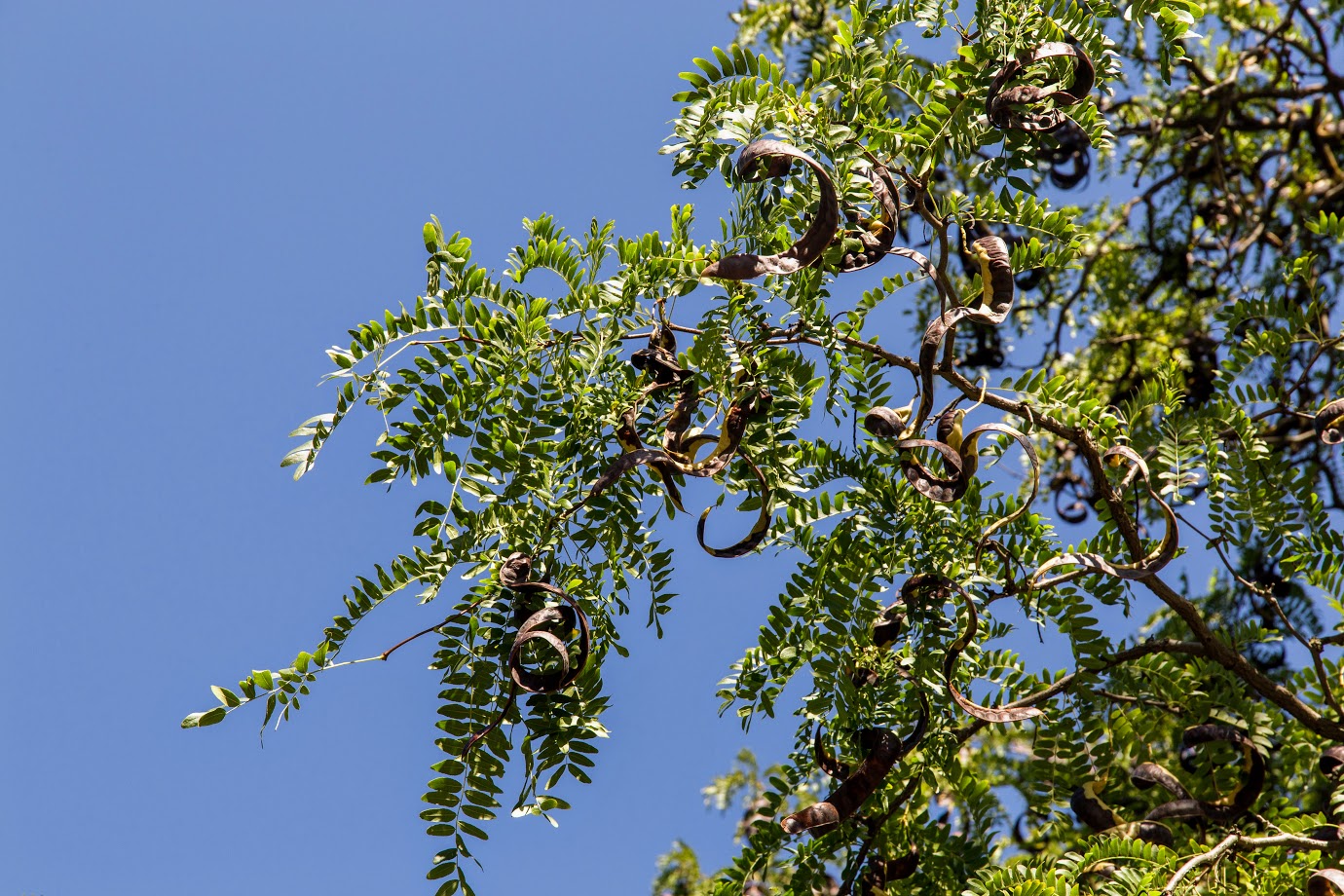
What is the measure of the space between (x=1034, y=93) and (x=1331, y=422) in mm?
829

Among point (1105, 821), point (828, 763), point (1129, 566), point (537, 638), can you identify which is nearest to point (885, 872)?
point (828, 763)

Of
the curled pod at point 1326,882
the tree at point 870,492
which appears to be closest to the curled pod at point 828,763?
the tree at point 870,492

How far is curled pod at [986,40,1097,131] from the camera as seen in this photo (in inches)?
63.1

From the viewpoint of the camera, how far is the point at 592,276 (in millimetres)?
1737

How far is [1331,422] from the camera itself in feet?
6.36

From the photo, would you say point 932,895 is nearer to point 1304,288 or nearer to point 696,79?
point 696,79

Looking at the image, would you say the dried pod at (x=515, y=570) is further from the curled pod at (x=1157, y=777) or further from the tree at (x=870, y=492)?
the curled pod at (x=1157, y=777)

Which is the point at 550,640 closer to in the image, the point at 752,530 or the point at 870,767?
the point at 752,530

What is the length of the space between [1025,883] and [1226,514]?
0.86 m

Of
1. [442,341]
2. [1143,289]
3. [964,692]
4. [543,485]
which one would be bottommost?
[964,692]

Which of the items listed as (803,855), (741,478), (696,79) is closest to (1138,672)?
(803,855)

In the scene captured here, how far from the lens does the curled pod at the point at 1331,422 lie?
192 centimetres

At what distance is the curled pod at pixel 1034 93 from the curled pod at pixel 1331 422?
2.32ft

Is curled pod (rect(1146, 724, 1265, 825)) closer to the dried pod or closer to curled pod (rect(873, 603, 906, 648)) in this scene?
curled pod (rect(873, 603, 906, 648))
